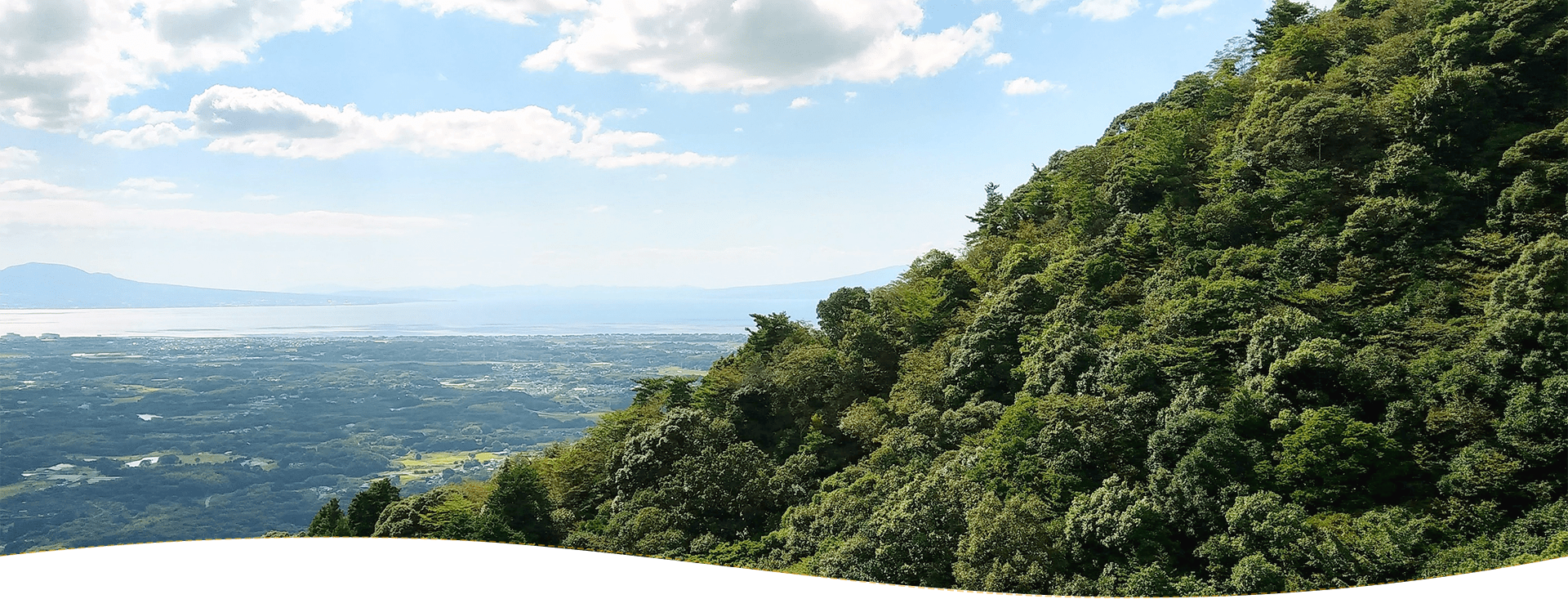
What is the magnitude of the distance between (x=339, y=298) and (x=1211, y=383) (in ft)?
495

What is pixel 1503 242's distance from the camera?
1741cm

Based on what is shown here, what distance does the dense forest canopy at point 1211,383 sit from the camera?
45.8 feet

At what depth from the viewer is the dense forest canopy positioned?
1395 cm

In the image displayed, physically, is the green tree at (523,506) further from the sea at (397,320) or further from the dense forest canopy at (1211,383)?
the sea at (397,320)

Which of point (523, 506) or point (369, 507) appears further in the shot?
point (369, 507)

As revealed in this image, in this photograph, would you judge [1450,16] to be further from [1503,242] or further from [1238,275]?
[1238,275]

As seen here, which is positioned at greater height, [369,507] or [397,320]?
[397,320]

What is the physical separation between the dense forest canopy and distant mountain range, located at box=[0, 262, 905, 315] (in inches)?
362

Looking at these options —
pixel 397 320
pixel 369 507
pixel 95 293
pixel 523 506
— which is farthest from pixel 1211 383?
pixel 397 320

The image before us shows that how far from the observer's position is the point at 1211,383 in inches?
673

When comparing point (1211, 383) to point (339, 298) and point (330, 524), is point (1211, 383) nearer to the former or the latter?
point (330, 524)

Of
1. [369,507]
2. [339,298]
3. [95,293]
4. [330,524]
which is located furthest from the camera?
[339,298]

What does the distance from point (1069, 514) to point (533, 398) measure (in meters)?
58.4

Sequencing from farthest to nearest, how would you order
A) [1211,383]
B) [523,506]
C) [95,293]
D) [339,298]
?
[339,298] < [95,293] < [523,506] < [1211,383]
